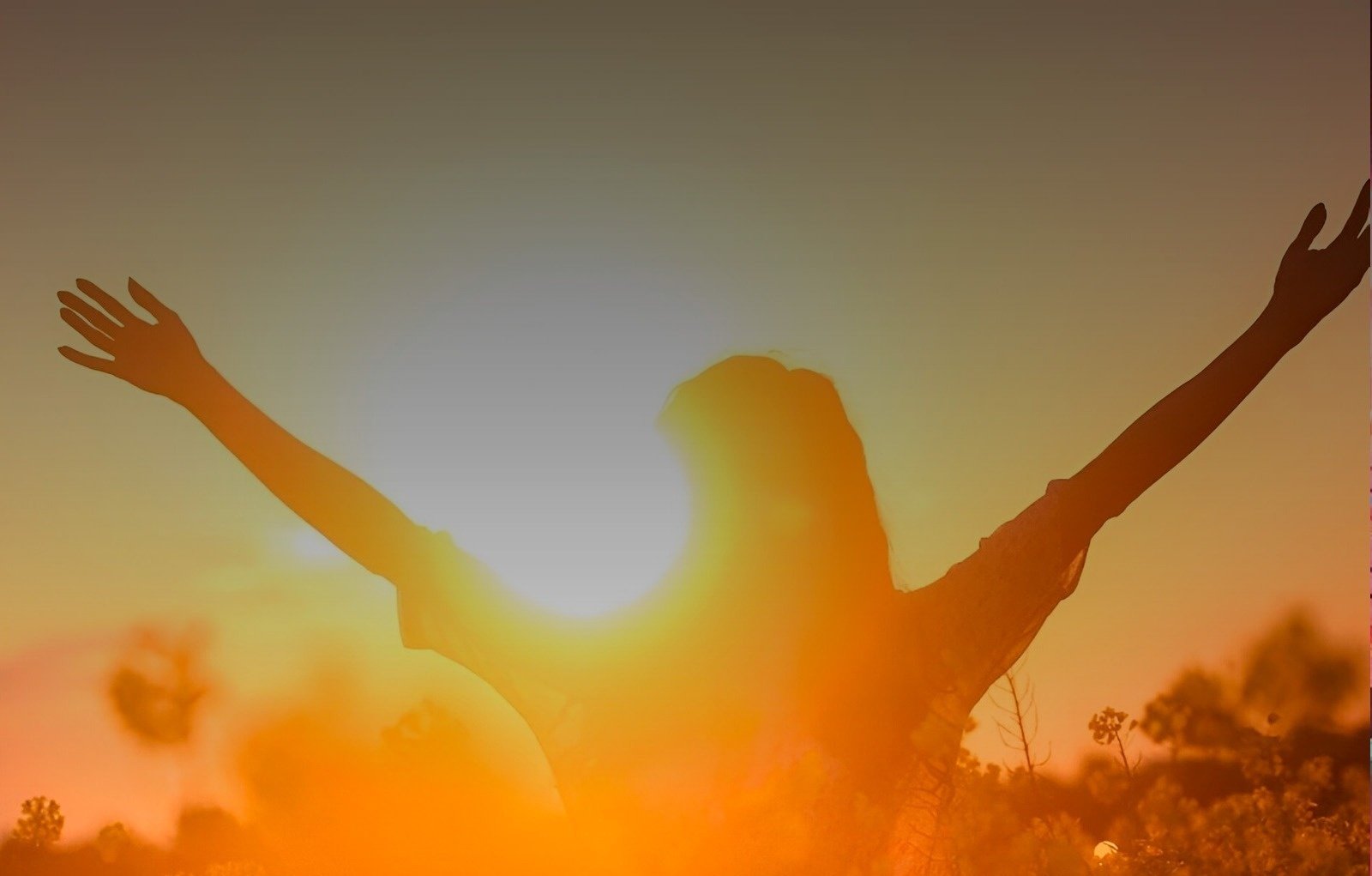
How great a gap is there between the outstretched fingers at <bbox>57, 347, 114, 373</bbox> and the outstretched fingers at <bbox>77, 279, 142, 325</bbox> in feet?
0.62

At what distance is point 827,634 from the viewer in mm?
3398

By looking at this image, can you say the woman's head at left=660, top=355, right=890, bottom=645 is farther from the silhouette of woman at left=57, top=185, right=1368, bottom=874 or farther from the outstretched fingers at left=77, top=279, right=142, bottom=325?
the outstretched fingers at left=77, top=279, right=142, bottom=325

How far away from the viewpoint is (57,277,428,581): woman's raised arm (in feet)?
11.6

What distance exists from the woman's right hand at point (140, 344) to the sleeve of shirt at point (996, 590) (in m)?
3.07

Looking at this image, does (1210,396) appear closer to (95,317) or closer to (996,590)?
(996,590)

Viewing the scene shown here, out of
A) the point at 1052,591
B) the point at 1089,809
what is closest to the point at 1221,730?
the point at 1052,591

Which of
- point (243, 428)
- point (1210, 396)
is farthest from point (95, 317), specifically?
point (1210, 396)

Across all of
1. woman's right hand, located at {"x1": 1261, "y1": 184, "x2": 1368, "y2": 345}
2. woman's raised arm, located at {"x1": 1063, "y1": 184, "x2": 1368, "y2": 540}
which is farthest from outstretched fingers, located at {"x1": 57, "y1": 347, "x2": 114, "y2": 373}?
woman's right hand, located at {"x1": 1261, "y1": 184, "x2": 1368, "y2": 345}

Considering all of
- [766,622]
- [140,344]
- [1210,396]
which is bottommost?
[766,622]

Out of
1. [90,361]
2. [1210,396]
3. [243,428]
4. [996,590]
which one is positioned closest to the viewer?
[996,590]

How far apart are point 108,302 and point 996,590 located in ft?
12.8

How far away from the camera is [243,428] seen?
3854mm

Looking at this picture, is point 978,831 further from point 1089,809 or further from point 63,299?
point 1089,809

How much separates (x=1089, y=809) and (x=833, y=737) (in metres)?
29.6
